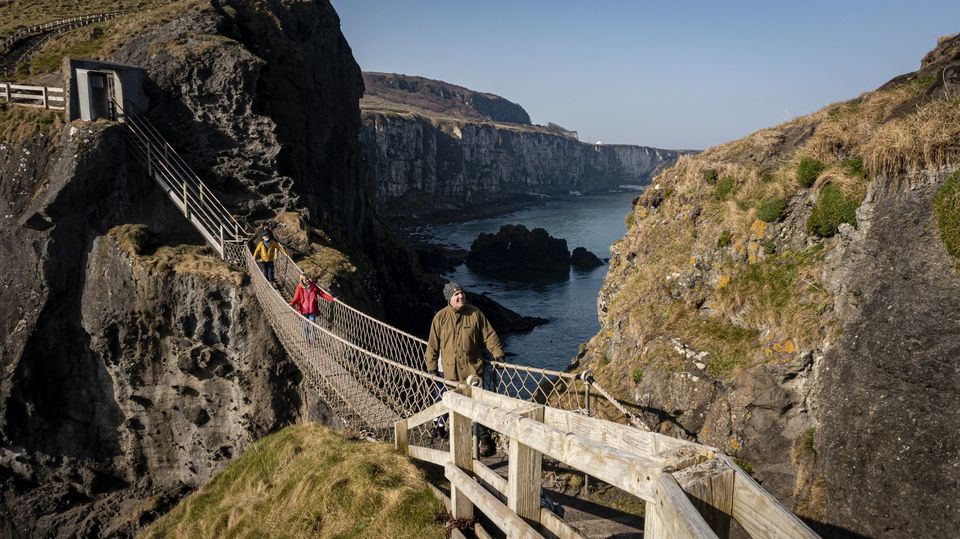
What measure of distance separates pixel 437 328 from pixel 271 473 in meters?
3.80

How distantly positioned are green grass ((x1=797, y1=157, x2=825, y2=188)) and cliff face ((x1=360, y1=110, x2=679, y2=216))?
2065 inches

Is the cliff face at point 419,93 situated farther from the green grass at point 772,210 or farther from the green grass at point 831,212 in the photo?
the green grass at point 831,212

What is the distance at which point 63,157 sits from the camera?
57.2ft

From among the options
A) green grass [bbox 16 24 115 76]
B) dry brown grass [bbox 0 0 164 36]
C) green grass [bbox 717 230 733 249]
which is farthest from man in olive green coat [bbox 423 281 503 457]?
dry brown grass [bbox 0 0 164 36]

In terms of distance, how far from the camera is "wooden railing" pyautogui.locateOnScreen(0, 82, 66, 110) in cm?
1903

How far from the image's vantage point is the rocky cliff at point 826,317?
262 inches

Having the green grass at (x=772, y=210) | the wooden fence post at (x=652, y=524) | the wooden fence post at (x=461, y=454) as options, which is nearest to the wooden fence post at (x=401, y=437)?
the wooden fence post at (x=461, y=454)

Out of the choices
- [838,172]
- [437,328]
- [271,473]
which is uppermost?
[838,172]

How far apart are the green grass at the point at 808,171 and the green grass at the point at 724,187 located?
2268mm

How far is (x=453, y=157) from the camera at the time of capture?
11512 centimetres

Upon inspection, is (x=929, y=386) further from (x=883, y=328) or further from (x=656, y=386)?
(x=656, y=386)

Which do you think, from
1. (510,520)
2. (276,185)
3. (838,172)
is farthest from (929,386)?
(276,185)

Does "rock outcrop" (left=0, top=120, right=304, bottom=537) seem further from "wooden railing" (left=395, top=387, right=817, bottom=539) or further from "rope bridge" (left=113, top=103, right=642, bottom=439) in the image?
"wooden railing" (left=395, top=387, right=817, bottom=539)

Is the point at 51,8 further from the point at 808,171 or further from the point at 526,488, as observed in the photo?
the point at 526,488
